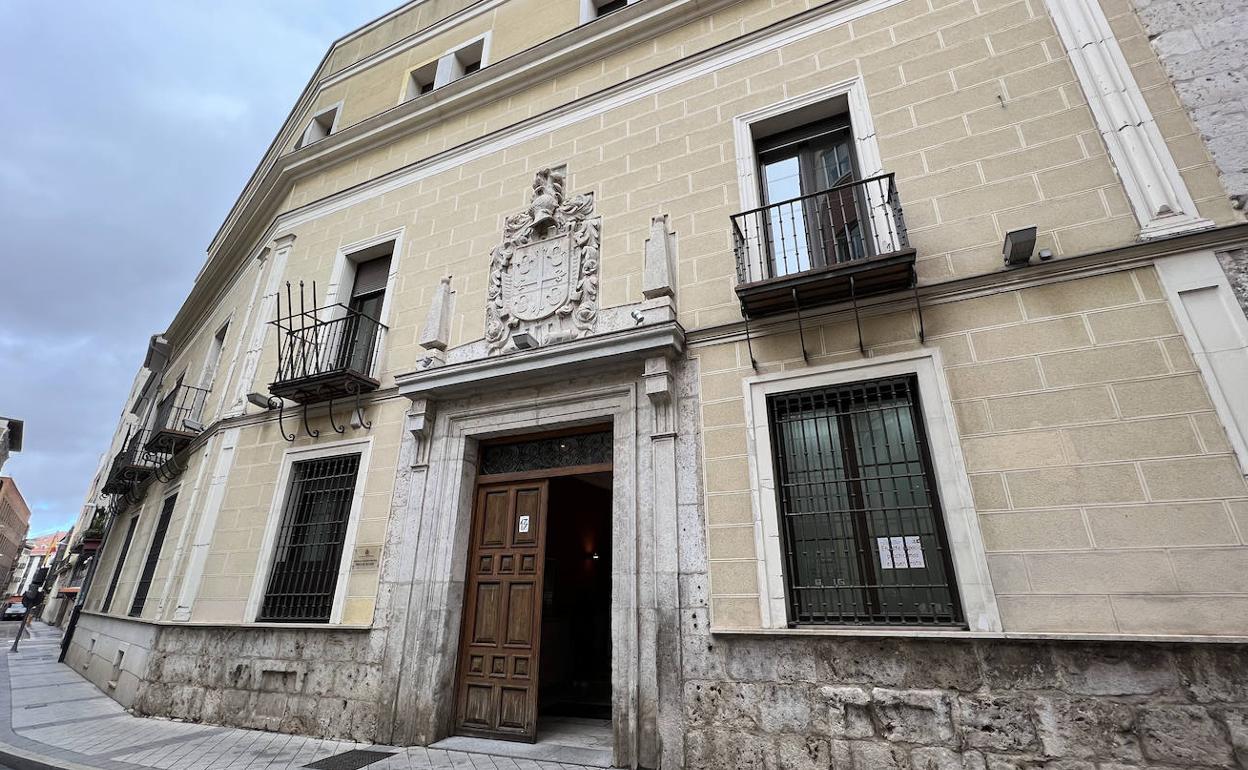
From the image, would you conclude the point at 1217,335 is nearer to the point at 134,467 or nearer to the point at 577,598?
the point at 577,598

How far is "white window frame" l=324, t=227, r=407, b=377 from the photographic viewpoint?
7.49 m

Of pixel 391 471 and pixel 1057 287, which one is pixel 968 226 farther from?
pixel 391 471

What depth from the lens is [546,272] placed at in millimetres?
6488

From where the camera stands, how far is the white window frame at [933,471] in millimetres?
3852

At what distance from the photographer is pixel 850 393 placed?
15.5 ft

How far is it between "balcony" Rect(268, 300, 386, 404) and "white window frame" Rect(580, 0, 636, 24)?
5218 millimetres

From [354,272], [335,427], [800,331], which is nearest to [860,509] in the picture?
[800,331]

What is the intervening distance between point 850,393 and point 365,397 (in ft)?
18.5

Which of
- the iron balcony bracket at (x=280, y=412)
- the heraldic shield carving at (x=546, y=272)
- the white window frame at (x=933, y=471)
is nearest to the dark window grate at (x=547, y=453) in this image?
the heraldic shield carving at (x=546, y=272)

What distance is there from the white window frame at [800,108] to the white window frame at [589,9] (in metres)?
3.31

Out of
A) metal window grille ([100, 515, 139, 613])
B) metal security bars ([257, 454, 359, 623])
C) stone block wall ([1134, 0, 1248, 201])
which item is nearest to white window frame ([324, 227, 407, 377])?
metal security bars ([257, 454, 359, 623])

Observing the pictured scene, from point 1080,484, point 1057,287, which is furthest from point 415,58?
point 1080,484

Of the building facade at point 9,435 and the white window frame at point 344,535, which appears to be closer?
the white window frame at point 344,535

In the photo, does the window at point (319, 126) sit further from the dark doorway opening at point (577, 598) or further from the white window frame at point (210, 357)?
the dark doorway opening at point (577, 598)
